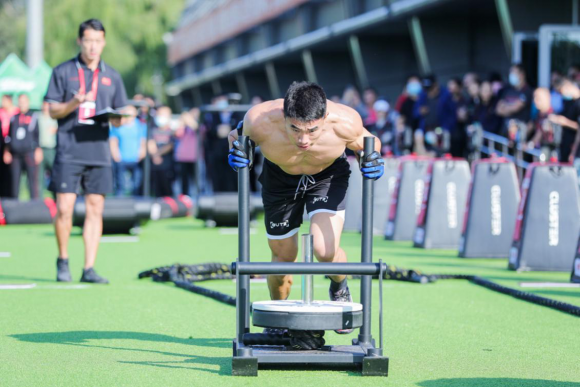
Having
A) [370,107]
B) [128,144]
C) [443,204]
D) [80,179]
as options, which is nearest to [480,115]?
[443,204]

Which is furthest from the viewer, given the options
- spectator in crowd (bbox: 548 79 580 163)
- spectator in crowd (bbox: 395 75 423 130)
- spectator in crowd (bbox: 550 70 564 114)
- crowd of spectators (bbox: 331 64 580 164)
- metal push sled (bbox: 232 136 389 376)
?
spectator in crowd (bbox: 395 75 423 130)

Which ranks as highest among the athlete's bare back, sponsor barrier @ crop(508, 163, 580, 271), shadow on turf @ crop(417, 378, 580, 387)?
the athlete's bare back

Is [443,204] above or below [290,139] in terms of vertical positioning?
below

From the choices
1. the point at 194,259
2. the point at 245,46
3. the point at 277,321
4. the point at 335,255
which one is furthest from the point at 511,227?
the point at 245,46

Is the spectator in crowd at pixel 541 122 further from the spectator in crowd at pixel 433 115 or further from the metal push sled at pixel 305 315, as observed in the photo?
the metal push sled at pixel 305 315

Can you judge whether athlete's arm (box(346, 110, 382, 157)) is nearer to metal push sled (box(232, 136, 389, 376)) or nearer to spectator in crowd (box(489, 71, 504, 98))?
metal push sled (box(232, 136, 389, 376))

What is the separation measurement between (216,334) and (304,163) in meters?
1.34

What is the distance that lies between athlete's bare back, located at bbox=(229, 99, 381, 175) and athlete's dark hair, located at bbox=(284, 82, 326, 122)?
0.95 ft

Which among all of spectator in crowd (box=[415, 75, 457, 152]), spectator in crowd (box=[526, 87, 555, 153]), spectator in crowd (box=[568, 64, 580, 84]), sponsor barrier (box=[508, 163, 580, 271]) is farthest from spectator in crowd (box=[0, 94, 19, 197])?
sponsor barrier (box=[508, 163, 580, 271])

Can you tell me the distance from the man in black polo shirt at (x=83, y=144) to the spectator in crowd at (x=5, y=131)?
10128 millimetres

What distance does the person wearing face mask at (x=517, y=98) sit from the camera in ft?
48.3

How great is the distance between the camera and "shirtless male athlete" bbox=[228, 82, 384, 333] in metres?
5.34

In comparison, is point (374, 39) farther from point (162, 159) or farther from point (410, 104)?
point (410, 104)

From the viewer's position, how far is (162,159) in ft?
69.8
